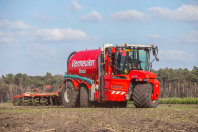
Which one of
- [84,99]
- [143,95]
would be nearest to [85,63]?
[84,99]

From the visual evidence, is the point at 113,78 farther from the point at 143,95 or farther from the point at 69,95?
the point at 69,95

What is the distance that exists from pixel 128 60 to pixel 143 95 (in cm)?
246

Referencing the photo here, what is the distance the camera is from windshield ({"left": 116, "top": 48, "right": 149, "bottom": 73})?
1597 centimetres

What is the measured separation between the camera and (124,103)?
60.1 feet

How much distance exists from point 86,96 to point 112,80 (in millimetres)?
2529

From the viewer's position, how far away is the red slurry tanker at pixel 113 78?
1514 centimetres

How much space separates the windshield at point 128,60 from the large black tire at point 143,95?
1.58 metres

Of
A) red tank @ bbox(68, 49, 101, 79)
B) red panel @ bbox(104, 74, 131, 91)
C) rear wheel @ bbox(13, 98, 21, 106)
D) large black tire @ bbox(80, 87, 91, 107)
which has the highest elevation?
red tank @ bbox(68, 49, 101, 79)

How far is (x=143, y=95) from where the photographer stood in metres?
14.6

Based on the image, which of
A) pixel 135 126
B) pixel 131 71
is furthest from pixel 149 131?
pixel 131 71

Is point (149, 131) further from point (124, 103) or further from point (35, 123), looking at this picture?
point (124, 103)

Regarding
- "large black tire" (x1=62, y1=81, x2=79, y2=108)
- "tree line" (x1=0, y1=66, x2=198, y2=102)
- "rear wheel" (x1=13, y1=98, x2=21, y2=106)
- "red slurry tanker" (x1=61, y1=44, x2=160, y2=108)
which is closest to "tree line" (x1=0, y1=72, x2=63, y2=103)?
"tree line" (x1=0, y1=66, x2=198, y2=102)

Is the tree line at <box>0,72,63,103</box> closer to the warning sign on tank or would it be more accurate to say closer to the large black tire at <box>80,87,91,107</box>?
the warning sign on tank

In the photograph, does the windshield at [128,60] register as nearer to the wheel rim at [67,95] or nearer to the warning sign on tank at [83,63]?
the warning sign on tank at [83,63]
